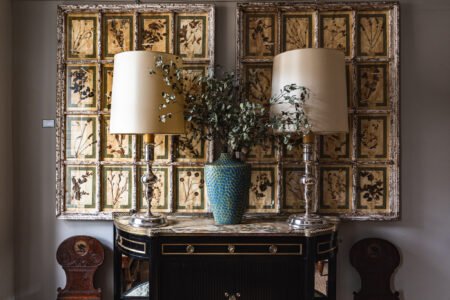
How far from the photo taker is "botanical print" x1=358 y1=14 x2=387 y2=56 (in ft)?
8.41

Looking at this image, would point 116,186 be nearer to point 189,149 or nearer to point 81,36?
point 189,149

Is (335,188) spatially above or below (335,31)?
below

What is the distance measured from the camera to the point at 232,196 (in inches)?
85.1

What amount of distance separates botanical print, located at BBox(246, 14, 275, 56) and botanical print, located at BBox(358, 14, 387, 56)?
669 mm

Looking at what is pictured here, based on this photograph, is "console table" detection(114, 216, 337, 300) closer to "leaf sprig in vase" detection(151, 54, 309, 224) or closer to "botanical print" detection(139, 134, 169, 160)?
"leaf sprig in vase" detection(151, 54, 309, 224)

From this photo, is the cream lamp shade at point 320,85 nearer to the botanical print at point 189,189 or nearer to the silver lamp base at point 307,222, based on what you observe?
the silver lamp base at point 307,222

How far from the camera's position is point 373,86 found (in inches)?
101

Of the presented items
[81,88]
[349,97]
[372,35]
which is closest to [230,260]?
[349,97]

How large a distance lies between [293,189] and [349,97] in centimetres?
81
